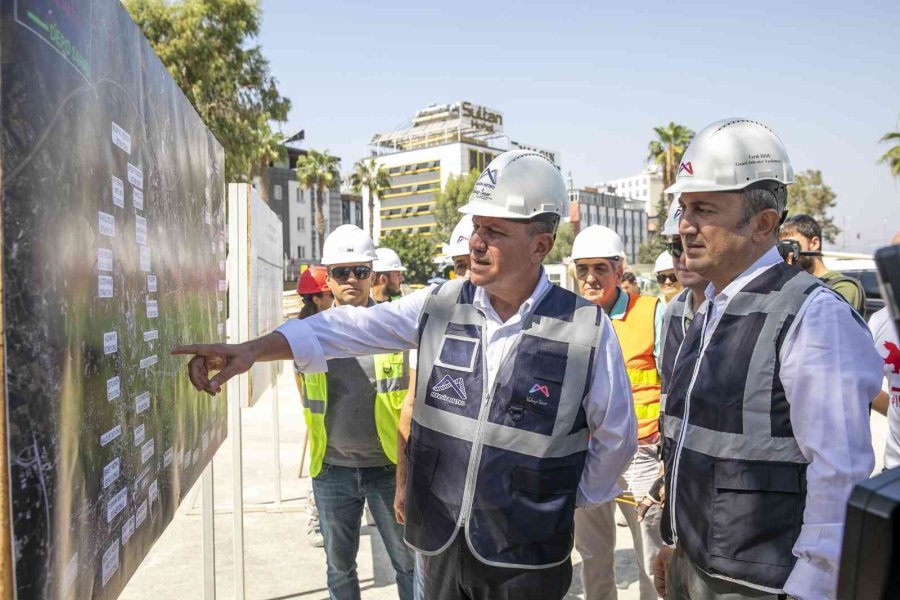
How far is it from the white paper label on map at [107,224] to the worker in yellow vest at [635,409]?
9.94ft

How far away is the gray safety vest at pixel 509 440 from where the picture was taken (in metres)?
2.45

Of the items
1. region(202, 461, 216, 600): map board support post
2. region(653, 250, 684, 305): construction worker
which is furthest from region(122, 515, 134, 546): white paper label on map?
region(653, 250, 684, 305): construction worker

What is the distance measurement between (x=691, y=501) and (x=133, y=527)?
1.63 meters

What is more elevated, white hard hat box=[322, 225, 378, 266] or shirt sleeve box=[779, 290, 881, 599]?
white hard hat box=[322, 225, 378, 266]

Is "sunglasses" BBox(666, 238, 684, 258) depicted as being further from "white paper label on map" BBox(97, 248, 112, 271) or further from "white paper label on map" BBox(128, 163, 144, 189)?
"white paper label on map" BBox(97, 248, 112, 271)

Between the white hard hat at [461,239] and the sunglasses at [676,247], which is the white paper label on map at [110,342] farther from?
the white hard hat at [461,239]

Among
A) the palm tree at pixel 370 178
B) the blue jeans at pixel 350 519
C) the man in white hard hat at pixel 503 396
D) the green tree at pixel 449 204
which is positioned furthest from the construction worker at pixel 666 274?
the green tree at pixel 449 204

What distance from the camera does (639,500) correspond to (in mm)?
4395

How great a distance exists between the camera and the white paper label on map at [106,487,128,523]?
6.08ft

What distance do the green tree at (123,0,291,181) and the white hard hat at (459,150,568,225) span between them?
67.4 ft

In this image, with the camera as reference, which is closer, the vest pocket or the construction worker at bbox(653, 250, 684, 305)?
the vest pocket

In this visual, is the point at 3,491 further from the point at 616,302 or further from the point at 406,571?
the point at 616,302

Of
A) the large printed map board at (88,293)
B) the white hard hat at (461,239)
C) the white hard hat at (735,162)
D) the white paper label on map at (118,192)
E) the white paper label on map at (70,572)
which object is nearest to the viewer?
the large printed map board at (88,293)

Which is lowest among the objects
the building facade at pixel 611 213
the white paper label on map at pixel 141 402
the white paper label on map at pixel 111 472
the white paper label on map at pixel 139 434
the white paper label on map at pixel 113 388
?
the white paper label on map at pixel 111 472
